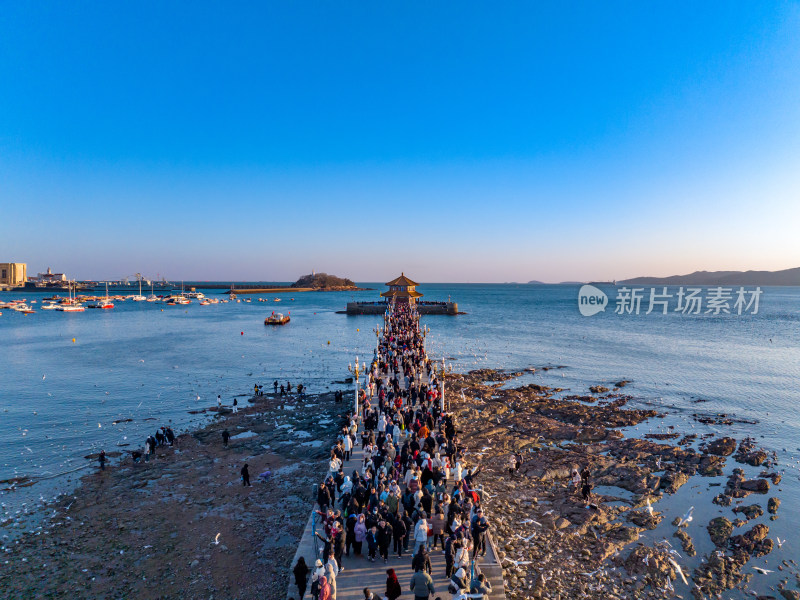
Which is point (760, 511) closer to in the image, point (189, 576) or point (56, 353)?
point (189, 576)

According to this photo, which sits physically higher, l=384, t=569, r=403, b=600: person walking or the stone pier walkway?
l=384, t=569, r=403, b=600: person walking

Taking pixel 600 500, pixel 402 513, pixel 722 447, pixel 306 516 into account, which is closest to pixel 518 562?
pixel 402 513

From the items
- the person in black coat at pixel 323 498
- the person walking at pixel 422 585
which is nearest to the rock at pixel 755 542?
the person walking at pixel 422 585

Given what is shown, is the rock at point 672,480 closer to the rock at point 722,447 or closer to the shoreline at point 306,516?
the shoreline at point 306,516

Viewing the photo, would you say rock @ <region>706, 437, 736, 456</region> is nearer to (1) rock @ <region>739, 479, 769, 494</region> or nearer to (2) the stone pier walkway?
(1) rock @ <region>739, 479, 769, 494</region>

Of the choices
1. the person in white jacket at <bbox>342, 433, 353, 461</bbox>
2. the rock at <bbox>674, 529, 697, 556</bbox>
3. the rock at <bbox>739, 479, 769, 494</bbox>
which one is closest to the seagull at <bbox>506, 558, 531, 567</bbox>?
the rock at <bbox>674, 529, 697, 556</bbox>

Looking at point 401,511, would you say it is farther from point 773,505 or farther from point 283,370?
point 283,370
